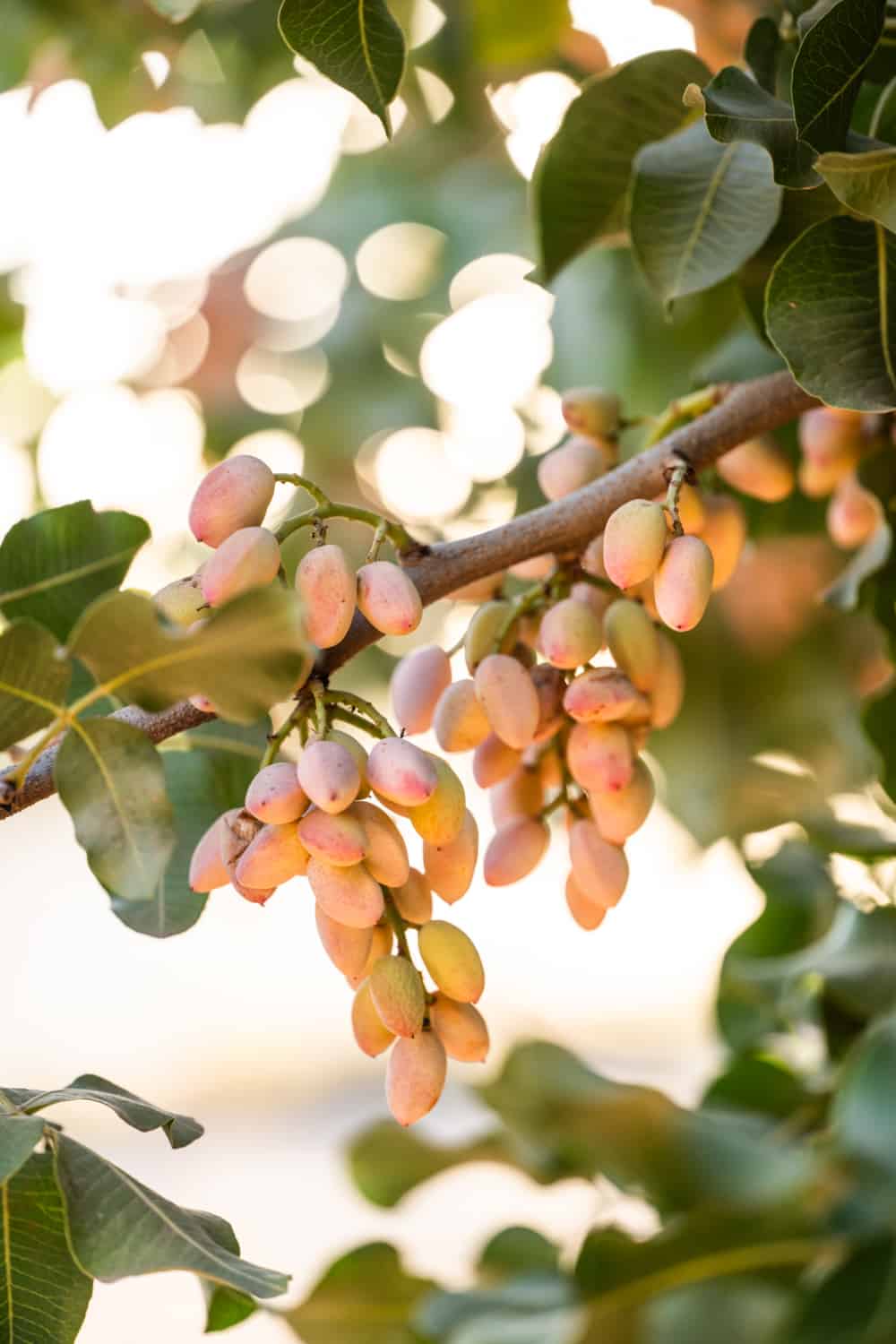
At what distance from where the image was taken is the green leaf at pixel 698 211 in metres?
0.45

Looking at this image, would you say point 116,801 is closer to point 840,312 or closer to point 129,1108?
point 129,1108

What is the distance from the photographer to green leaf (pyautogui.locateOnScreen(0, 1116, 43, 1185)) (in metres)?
0.33

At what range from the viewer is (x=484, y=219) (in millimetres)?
999

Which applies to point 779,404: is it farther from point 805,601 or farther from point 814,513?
point 805,601

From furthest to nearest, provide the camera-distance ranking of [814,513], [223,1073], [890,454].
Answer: [223,1073]
[814,513]
[890,454]

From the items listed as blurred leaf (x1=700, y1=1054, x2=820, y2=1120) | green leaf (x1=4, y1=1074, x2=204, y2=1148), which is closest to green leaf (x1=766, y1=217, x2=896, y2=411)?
green leaf (x1=4, y1=1074, x2=204, y2=1148)

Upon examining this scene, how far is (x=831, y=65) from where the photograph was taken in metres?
0.36

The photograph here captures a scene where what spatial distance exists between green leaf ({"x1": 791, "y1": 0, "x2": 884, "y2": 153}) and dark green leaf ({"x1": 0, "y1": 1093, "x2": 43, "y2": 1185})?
1.02 feet

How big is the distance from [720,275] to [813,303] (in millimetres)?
49

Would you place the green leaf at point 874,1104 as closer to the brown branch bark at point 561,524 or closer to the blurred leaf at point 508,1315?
the blurred leaf at point 508,1315

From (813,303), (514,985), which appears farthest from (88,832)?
(514,985)

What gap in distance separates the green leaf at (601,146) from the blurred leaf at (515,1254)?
20.8 inches

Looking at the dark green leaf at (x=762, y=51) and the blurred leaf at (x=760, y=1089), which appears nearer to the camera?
the dark green leaf at (x=762, y=51)

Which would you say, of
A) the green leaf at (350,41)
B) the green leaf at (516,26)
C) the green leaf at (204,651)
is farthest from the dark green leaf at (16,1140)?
the green leaf at (516,26)
